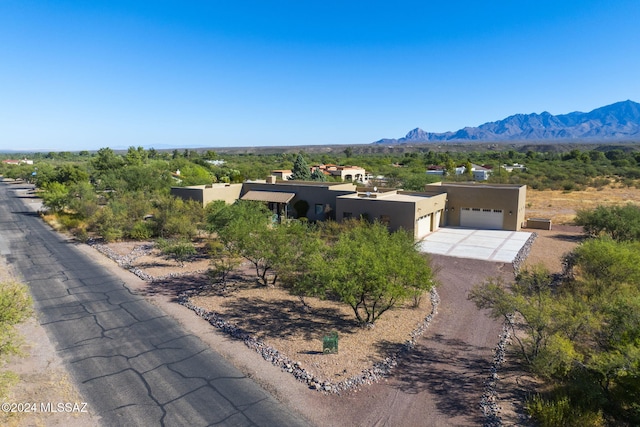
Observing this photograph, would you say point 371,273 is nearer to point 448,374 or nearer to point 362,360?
point 362,360

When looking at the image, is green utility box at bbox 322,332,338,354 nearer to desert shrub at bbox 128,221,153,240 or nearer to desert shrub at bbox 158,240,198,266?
desert shrub at bbox 158,240,198,266

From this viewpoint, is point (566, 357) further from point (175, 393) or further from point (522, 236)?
point (522, 236)

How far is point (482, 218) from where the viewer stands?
37094 millimetres

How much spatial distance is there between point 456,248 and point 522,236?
25.6ft

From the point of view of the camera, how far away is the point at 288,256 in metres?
19.2

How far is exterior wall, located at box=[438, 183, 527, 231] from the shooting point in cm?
3544

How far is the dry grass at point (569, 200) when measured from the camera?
4584cm

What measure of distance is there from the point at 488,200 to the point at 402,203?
33.1ft

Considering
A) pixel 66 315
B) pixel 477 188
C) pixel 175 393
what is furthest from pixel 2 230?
pixel 477 188

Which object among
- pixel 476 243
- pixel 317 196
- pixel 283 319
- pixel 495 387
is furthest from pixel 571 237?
pixel 283 319

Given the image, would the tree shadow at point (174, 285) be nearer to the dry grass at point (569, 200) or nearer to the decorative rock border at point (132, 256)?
the decorative rock border at point (132, 256)

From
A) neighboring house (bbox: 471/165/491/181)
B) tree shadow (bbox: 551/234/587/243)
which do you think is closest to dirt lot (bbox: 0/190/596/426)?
tree shadow (bbox: 551/234/587/243)

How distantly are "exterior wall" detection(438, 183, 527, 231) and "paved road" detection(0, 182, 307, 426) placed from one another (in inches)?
1135

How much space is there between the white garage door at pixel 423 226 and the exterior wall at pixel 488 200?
4561 mm
